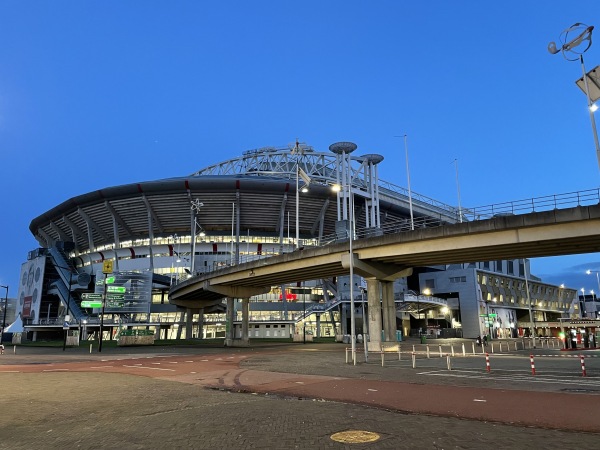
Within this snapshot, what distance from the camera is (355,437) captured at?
8109mm

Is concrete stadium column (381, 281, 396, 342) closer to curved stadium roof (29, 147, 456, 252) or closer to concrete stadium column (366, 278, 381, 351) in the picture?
concrete stadium column (366, 278, 381, 351)

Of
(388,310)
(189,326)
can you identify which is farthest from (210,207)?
(388,310)

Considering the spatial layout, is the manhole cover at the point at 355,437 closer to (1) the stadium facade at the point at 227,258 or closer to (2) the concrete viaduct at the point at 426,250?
(2) the concrete viaduct at the point at 426,250

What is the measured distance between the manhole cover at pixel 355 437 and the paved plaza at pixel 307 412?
20 millimetres

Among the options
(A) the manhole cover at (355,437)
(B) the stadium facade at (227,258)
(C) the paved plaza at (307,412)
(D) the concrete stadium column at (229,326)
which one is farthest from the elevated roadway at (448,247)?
(B) the stadium facade at (227,258)

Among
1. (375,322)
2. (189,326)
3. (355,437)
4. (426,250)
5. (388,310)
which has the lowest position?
(355,437)

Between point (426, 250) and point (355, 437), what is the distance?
27262mm

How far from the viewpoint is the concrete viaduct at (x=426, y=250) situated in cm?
2734

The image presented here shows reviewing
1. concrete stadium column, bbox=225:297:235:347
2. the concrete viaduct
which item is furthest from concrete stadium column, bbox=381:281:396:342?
concrete stadium column, bbox=225:297:235:347

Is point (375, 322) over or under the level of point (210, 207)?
under

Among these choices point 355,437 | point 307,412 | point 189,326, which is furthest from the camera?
point 189,326

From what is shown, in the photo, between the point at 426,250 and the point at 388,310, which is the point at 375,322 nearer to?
the point at 388,310

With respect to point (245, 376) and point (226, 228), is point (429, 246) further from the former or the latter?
point (226, 228)

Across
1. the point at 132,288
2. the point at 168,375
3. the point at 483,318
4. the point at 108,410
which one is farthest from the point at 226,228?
the point at 108,410
